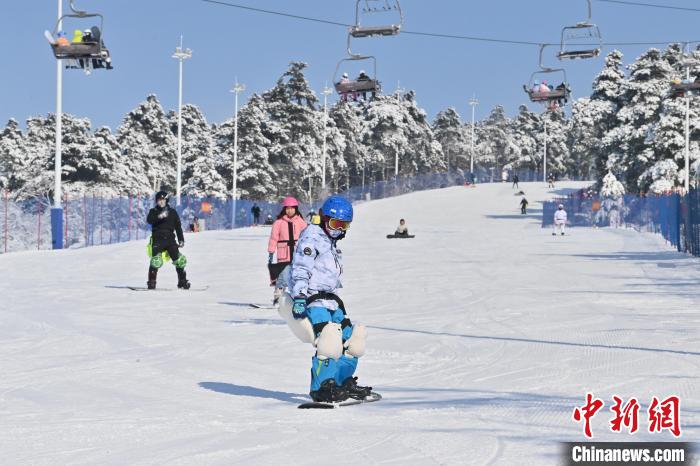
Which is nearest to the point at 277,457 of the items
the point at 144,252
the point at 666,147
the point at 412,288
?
the point at 412,288

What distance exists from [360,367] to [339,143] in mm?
90803

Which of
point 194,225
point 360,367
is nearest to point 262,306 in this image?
point 360,367

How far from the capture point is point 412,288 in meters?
18.1

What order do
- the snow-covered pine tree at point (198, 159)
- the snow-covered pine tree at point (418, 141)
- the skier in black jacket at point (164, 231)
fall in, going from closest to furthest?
the skier in black jacket at point (164, 231) < the snow-covered pine tree at point (198, 159) < the snow-covered pine tree at point (418, 141)

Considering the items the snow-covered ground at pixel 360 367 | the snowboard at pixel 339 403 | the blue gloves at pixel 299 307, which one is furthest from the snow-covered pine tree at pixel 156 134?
the blue gloves at pixel 299 307

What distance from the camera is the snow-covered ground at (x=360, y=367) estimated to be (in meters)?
5.75

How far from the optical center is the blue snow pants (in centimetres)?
675

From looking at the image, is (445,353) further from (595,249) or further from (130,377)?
(595,249)

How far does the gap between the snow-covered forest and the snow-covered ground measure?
38877 mm

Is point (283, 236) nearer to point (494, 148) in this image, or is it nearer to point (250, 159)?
point (250, 159)

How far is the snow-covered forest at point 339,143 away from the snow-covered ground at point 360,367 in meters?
38.9

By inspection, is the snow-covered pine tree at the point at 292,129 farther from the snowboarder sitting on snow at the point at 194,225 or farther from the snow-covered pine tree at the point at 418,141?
the snow-covered pine tree at the point at 418,141

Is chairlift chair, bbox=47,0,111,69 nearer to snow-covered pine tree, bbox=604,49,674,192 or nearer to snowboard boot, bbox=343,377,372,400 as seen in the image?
snowboard boot, bbox=343,377,372,400

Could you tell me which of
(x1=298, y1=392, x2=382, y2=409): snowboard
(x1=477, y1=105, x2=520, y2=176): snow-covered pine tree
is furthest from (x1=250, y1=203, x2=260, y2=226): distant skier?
(x1=477, y1=105, x2=520, y2=176): snow-covered pine tree
